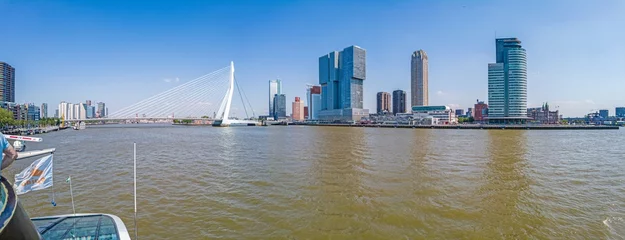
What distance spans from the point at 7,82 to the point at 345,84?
494 feet

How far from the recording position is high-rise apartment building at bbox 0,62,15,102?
353 feet

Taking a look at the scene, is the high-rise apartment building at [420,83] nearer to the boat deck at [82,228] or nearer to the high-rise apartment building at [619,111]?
the high-rise apartment building at [619,111]

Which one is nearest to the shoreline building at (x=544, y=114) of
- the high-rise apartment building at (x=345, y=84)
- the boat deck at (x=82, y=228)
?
the high-rise apartment building at (x=345, y=84)

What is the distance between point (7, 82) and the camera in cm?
11294

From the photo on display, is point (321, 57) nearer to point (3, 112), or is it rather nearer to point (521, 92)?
point (521, 92)

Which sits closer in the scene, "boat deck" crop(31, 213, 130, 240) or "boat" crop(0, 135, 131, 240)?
"boat" crop(0, 135, 131, 240)

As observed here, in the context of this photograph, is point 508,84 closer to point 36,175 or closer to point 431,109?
point 431,109

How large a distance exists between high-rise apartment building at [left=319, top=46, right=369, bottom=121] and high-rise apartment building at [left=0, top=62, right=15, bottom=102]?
14350 cm

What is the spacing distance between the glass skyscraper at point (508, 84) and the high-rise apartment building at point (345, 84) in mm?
69564

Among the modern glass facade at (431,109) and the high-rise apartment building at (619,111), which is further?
the high-rise apartment building at (619,111)

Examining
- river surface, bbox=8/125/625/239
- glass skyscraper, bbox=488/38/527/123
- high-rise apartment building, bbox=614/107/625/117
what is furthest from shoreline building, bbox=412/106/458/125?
river surface, bbox=8/125/625/239

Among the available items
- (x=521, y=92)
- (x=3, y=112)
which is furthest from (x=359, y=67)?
(x=3, y=112)

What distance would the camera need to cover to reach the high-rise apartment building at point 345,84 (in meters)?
166

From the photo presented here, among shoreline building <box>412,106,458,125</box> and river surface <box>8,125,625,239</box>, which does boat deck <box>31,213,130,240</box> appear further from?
shoreline building <box>412,106,458,125</box>
